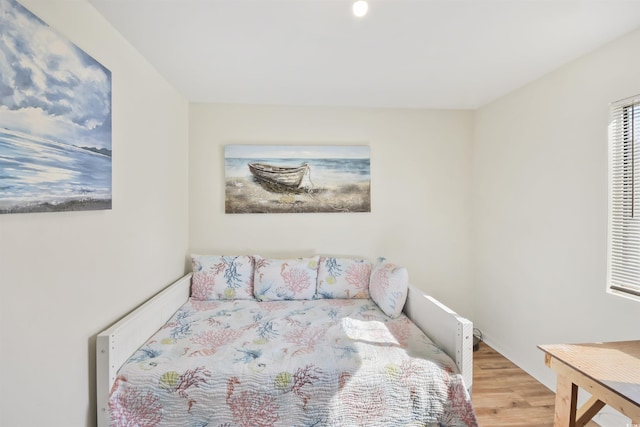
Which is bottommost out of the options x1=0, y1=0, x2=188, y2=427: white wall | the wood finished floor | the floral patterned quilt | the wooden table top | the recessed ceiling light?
the wood finished floor

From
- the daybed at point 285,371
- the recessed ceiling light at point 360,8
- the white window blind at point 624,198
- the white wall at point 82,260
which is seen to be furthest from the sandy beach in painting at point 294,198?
the white window blind at point 624,198

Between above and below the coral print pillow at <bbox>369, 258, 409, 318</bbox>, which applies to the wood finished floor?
below

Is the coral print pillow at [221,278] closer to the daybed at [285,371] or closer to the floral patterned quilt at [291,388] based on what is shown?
the daybed at [285,371]

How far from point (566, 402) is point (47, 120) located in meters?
2.52

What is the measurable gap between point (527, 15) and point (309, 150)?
188cm

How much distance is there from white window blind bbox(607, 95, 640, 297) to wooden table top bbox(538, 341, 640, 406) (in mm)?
490

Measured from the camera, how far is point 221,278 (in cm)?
261

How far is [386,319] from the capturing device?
216 cm

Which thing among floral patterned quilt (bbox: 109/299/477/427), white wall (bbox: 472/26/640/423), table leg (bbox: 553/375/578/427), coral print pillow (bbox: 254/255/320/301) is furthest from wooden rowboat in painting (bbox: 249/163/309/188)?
table leg (bbox: 553/375/578/427)

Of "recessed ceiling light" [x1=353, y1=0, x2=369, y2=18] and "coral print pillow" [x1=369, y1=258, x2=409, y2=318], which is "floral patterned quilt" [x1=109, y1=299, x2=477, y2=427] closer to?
"coral print pillow" [x1=369, y1=258, x2=409, y2=318]

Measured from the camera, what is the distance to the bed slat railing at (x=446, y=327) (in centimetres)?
158

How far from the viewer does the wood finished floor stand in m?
1.91

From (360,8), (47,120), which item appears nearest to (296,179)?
(360,8)

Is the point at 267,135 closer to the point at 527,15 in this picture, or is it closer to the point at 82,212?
the point at 82,212
